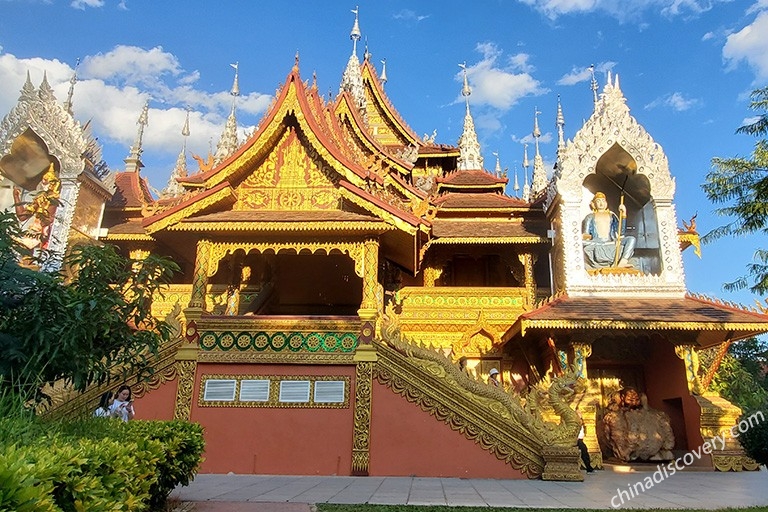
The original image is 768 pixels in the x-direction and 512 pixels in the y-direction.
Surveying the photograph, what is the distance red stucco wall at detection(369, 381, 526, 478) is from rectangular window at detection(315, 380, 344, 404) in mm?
664

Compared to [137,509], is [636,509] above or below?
below

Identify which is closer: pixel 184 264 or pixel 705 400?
pixel 705 400

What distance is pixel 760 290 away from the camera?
31.9 ft

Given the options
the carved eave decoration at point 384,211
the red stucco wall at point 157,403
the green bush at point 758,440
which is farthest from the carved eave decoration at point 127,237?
the green bush at point 758,440

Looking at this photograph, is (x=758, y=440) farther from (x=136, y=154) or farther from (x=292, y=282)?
(x=136, y=154)

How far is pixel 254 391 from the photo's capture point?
29.5 feet

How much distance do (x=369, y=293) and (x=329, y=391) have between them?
1.96 meters

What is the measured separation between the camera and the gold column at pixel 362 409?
8.40m

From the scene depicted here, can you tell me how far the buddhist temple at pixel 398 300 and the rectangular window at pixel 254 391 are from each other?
0.09 ft

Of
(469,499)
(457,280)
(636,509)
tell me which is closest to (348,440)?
(469,499)

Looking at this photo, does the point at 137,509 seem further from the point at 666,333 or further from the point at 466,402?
the point at 666,333

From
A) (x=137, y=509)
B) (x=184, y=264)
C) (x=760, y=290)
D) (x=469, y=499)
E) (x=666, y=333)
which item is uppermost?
(x=184, y=264)

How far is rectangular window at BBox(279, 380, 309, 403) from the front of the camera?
29.1ft

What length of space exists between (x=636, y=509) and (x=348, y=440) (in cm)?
472
